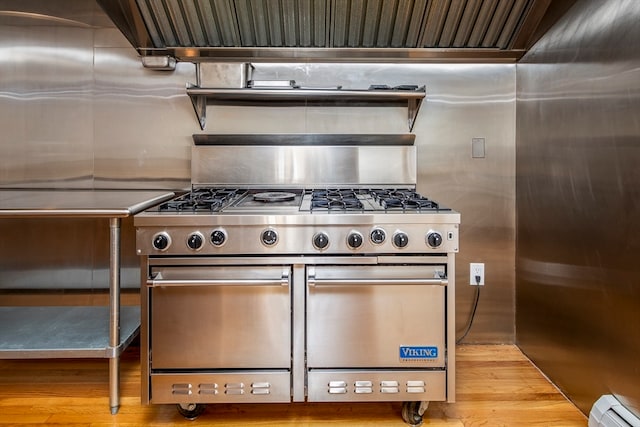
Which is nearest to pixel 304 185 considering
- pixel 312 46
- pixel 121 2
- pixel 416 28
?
pixel 312 46

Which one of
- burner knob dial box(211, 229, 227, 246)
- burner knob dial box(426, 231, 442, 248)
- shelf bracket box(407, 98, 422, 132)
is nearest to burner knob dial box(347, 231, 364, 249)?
burner knob dial box(426, 231, 442, 248)

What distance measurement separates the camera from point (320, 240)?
1.54 meters

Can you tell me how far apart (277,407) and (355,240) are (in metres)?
0.81

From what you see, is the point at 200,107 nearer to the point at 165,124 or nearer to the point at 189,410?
the point at 165,124

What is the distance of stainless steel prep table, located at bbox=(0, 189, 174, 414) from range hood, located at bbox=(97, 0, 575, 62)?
0.87 m

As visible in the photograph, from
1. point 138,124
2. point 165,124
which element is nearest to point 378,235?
point 165,124

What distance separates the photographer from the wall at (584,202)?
4.61 ft

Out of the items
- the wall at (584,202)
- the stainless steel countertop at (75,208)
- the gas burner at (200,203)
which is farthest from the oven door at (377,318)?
the stainless steel countertop at (75,208)

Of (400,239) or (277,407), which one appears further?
(277,407)

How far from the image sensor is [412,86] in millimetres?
2135

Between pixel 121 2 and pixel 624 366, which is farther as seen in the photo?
pixel 121 2

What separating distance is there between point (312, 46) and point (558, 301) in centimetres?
174

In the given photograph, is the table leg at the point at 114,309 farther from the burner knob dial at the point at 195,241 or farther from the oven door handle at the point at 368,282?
the oven door handle at the point at 368,282

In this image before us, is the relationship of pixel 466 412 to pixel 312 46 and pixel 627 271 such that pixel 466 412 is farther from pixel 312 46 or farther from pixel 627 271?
pixel 312 46
